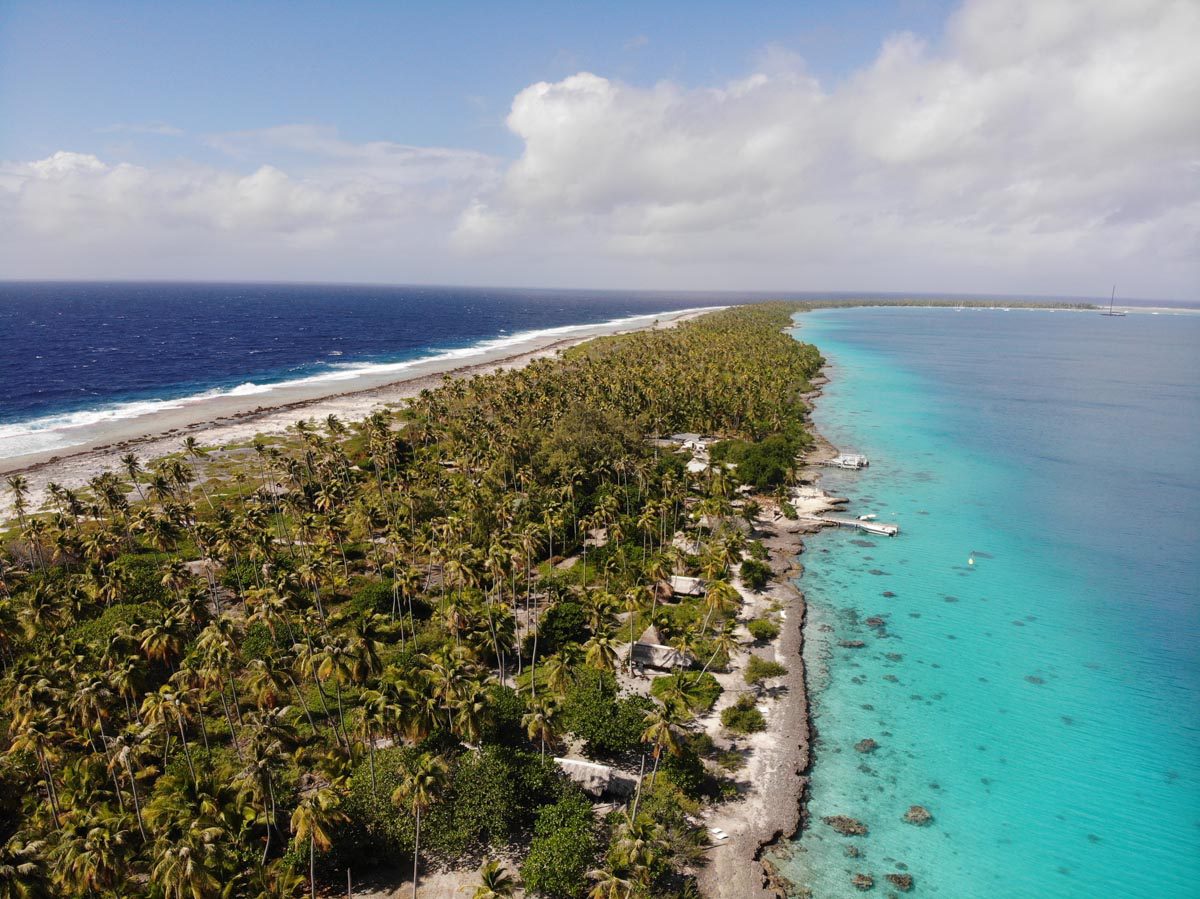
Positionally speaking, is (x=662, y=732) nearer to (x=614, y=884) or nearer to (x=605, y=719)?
(x=605, y=719)

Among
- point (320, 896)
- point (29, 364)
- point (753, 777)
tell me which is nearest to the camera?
point (320, 896)

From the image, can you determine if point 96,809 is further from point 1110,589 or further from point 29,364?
point 29,364

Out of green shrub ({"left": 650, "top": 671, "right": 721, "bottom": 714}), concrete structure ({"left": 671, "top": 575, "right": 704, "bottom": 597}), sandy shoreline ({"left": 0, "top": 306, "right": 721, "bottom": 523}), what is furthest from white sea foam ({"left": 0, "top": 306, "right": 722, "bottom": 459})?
green shrub ({"left": 650, "top": 671, "right": 721, "bottom": 714})

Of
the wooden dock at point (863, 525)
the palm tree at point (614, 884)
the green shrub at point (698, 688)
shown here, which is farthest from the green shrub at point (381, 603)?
the wooden dock at point (863, 525)

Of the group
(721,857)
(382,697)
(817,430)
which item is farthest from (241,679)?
(817,430)

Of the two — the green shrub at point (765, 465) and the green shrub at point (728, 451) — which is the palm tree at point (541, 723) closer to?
the green shrub at point (765, 465)

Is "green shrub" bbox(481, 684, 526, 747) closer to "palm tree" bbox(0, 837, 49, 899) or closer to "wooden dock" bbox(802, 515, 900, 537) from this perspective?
"palm tree" bbox(0, 837, 49, 899)

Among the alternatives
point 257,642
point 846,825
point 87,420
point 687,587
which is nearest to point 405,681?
point 257,642
